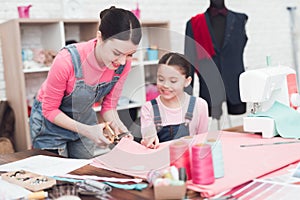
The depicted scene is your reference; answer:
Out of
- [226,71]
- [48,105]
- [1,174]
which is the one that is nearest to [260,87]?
[48,105]

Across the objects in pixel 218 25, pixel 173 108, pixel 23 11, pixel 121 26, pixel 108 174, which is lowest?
pixel 108 174

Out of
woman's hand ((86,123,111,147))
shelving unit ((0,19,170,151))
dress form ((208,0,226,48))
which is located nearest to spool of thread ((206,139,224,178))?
woman's hand ((86,123,111,147))

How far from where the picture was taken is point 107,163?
1.46 meters

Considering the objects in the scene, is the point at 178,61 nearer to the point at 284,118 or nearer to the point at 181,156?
the point at 181,156

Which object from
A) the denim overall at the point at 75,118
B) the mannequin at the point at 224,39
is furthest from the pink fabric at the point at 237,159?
the mannequin at the point at 224,39

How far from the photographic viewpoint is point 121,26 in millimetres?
1323

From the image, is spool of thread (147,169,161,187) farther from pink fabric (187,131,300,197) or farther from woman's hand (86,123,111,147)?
woman's hand (86,123,111,147)

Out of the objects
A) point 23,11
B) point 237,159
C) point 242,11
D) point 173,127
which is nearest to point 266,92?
point 237,159

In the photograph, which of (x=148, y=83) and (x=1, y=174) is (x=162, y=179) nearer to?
(x=148, y=83)

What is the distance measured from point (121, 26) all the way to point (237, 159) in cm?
59

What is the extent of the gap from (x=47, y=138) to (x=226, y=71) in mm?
1820

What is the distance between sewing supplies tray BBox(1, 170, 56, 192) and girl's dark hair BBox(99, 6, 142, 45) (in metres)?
0.49

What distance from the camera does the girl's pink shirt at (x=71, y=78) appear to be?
1.43m

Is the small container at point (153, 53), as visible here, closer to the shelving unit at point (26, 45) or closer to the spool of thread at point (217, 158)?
the spool of thread at point (217, 158)
